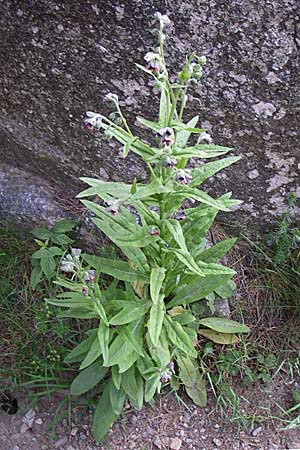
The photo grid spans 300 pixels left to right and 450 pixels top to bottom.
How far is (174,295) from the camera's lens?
269cm

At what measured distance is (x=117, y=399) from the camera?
2684mm

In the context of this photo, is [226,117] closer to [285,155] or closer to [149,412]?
[285,155]

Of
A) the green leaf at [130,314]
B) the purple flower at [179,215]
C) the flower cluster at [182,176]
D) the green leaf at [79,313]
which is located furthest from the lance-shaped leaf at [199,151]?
the green leaf at [79,313]

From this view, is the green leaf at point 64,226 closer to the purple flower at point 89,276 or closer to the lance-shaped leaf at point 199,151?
the purple flower at point 89,276

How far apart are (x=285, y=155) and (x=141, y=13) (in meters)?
0.97

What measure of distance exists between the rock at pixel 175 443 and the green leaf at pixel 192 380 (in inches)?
7.8

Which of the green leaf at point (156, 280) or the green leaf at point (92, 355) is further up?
the green leaf at point (156, 280)

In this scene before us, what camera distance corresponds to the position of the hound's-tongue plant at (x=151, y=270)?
6.93 ft

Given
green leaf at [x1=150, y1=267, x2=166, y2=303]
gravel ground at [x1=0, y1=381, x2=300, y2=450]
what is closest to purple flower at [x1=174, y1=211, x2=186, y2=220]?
green leaf at [x1=150, y1=267, x2=166, y2=303]

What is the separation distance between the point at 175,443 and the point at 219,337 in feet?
1.83

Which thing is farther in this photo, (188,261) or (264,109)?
(264,109)

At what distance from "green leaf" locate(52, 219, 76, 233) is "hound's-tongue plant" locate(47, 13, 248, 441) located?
54 cm

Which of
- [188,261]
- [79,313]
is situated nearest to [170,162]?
[188,261]

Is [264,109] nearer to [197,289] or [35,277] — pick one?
[197,289]
